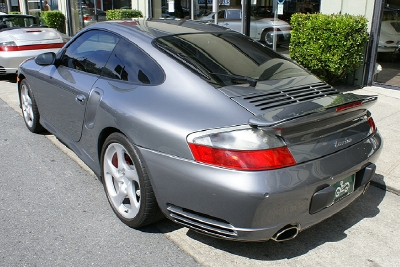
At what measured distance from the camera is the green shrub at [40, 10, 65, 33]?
54.3ft

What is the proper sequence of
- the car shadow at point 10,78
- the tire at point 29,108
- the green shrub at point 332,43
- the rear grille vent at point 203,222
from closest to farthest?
the rear grille vent at point 203,222
the tire at point 29,108
the green shrub at point 332,43
the car shadow at point 10,78

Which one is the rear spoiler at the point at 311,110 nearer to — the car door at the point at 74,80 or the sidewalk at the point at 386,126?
the sidewalk at the point at 386,126

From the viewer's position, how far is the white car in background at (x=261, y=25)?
8945mm

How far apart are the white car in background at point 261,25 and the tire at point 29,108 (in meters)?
5.40

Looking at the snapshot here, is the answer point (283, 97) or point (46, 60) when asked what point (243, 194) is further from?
point (46, 60)

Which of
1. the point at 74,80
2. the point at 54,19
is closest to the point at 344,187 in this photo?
the point at 74,80

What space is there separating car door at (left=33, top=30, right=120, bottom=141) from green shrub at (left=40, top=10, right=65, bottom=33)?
1348cm

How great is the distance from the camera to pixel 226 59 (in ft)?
10.6

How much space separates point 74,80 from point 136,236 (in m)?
1.58

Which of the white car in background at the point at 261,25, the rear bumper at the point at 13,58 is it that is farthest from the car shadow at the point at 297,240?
the rear bumper at the point at 13,58

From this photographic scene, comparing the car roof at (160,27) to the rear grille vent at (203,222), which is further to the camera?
Answer: the car roof at (160,27)

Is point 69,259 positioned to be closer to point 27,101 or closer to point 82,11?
point 27,101

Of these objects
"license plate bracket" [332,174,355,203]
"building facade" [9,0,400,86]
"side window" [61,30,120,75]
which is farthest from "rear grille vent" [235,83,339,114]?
"building facade" [9,0,400,86]

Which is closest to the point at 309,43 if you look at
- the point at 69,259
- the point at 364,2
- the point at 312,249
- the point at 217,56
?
the point at 364,2
